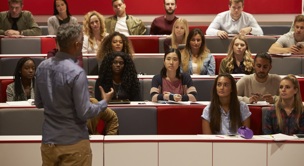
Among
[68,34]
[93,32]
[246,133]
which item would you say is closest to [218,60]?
[93,32]

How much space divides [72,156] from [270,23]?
5688mm

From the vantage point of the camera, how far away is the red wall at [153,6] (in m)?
7.98

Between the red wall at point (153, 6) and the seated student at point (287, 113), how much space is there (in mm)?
4174

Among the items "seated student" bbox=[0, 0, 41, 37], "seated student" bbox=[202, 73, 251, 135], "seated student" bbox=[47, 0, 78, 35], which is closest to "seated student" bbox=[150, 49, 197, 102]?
"seated student" bbox=[202, 73, 251, 135]

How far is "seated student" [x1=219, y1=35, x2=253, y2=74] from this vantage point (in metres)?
5.26

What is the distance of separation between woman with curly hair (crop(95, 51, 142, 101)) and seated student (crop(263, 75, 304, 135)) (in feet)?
3.73

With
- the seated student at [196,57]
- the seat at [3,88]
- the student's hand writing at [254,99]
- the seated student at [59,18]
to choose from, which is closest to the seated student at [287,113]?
the student's hand writing at [254,99]

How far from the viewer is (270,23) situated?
799cm

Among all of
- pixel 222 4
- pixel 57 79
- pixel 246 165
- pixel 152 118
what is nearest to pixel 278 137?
pixel 246 165

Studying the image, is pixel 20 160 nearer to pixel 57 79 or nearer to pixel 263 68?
pixel 57 79

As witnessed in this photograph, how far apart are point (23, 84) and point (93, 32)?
1423mm

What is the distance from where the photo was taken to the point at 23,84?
4.84 m

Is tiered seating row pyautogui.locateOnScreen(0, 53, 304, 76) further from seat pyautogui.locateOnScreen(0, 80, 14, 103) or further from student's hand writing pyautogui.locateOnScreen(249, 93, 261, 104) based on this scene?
student's hand writing pyautogui.locateOnScreen(249, 93, 261, 104)

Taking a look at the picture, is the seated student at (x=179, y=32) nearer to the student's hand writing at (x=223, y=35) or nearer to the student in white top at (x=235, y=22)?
the student's hand writing at (x=223, y=35)
